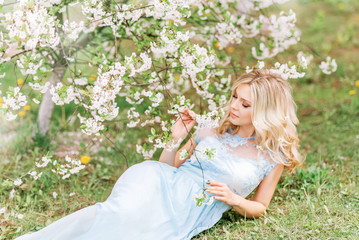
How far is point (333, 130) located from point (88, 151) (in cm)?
239

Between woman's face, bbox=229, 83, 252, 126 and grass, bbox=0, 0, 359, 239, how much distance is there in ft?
2.10

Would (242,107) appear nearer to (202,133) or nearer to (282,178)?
(202,133)

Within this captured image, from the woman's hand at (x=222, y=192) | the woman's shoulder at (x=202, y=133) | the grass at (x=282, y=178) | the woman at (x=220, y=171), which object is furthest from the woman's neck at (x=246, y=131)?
the grass at (x=282, y=178)

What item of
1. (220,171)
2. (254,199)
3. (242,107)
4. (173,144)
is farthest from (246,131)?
(173,144)

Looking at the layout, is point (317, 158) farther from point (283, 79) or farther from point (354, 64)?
point (354, 64)

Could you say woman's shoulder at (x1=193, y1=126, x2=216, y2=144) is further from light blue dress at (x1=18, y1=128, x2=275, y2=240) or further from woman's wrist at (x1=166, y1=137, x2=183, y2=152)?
woman's wrist at (x1=166, y1=137, x2=183, y2=152)

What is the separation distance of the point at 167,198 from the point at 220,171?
39 cm

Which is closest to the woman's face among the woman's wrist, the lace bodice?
the lace bodice

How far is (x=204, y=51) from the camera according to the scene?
230 centimetres

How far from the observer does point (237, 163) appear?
2.55 meters

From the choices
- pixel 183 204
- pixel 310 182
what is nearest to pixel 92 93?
pixel 183 204

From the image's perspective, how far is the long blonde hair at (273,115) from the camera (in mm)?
2508

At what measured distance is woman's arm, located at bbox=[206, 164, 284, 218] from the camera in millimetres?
2379

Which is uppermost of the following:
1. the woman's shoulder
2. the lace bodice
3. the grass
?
the woman's shoulder
